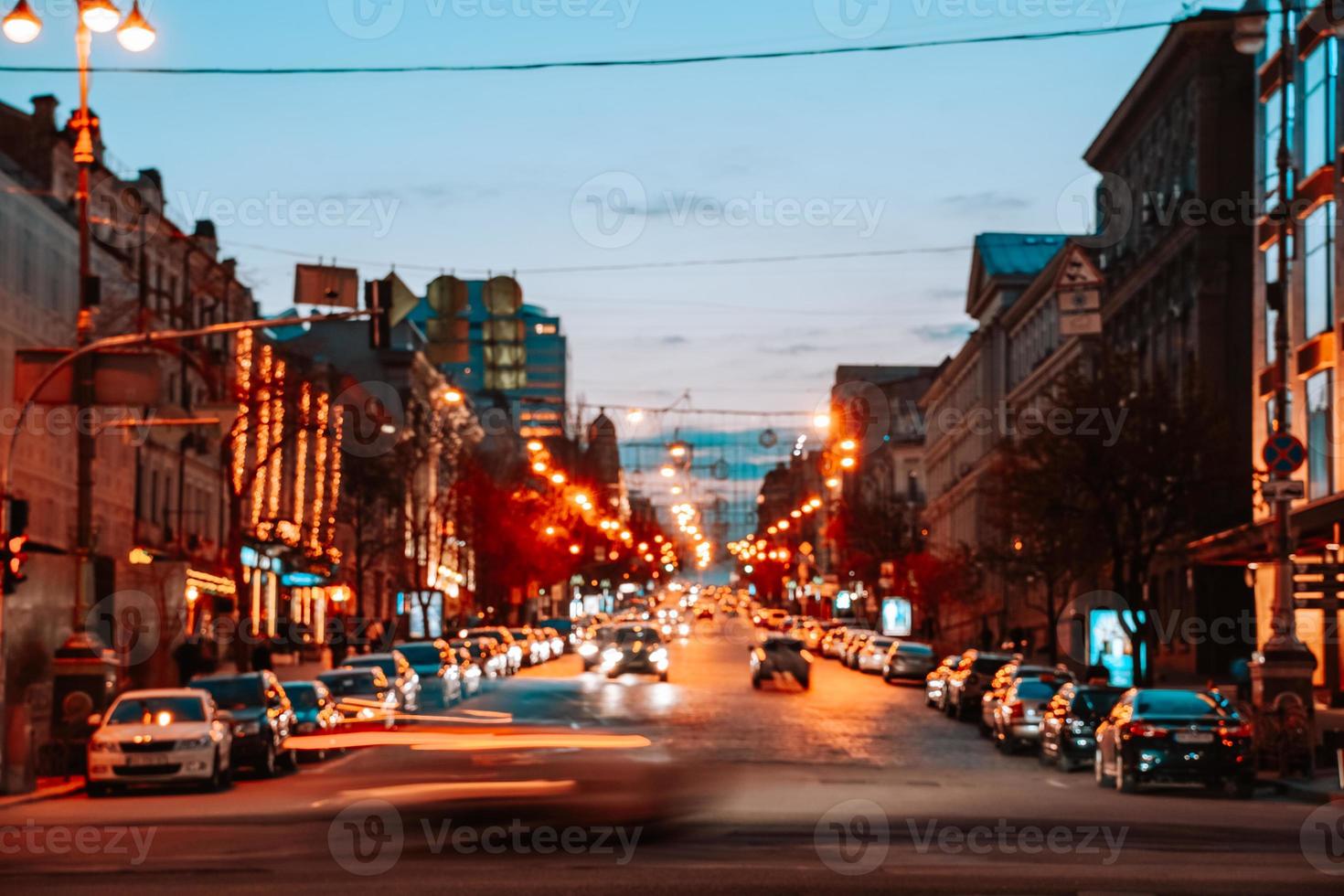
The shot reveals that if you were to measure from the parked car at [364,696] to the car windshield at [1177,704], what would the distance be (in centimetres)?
1600

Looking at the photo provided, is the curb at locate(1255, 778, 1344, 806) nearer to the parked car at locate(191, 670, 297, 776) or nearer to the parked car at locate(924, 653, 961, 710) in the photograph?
the parked car at locate(191, 670, 297, 776)

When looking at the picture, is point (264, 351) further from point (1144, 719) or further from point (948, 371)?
point (948, 371)

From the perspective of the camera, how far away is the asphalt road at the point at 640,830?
15.5 meters

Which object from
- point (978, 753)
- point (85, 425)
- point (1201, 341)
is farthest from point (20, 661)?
point (1201, 341)

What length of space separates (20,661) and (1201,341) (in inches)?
1320

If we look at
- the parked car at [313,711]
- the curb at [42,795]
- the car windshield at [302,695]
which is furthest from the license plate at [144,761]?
the car windshield at [302,695]

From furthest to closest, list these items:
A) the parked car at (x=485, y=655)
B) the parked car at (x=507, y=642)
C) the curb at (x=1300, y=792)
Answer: the parked car at (x=507, y=642) → the parked car at (x=485, y=655) → the curb at (x=1300, y=792)

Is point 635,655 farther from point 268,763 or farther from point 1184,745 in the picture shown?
point 1184,745

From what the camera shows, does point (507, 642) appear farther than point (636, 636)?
Yes

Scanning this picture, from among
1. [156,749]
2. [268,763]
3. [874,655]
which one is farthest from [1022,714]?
[874,655]

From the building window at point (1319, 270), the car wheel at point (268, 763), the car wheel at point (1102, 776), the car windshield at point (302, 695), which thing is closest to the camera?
the car wheel at point (1102, 776)

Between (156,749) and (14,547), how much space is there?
11.0 feet

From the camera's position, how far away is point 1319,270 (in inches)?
1777

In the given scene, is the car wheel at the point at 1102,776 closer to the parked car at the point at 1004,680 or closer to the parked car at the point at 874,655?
the parked car at the point at 1004,680
